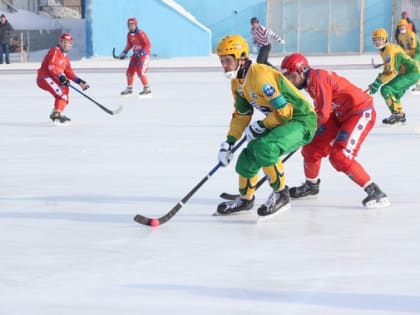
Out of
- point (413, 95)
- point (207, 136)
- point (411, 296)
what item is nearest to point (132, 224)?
point (411, 296)

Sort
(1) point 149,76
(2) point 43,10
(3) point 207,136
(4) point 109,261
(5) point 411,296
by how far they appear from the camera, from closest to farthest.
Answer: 1. (5) point 411,296
2. (4) point 109,261
3. (3) point 207,136
4. (1) point 149,76
5. (2) point 43,10

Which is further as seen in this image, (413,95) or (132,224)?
(413,95)

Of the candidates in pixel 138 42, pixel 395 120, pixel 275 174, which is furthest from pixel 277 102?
pixel 138 42

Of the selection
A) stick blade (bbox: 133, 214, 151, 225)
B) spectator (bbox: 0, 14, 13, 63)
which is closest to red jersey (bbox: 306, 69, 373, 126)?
stick blade (bbox: 133, 214, 151, 225)

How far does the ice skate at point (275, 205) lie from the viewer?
561cm

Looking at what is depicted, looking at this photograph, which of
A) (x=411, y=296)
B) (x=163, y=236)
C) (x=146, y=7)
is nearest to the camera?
(x=411, y=296)

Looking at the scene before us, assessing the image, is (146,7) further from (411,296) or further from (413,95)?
(411,296)

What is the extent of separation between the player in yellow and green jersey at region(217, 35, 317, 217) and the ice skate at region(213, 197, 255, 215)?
0.18 m

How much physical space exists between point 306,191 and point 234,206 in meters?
0.71

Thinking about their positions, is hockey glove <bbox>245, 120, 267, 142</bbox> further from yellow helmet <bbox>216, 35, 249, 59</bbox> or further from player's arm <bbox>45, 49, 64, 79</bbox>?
player's arm <bbox>45, 49, 64, 79</bbox>

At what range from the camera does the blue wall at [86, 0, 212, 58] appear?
29.5 metres

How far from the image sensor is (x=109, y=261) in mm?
4672

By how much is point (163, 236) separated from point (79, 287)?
1.12 m

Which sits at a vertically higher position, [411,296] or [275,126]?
[275,126]
